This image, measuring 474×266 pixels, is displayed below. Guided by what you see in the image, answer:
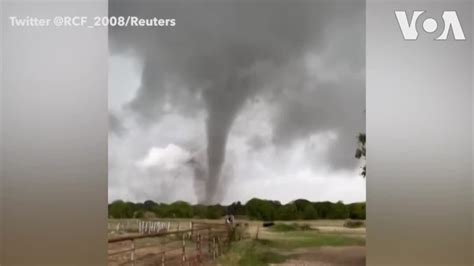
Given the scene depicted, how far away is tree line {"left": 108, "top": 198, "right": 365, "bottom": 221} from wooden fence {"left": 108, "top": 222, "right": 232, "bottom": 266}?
0.07 metres

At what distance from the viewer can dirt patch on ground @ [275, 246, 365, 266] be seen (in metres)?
2.30

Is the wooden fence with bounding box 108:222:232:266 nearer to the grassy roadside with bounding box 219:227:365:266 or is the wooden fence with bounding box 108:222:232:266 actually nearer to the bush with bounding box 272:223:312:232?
the grassy roadside with bounding box 219:227:365:266

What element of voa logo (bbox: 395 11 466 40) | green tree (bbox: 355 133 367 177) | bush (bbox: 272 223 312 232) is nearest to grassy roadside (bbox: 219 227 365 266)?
bush (bbox: 272 223 312 232)

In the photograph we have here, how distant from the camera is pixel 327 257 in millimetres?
2309

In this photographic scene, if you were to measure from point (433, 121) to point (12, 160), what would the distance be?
1.95m

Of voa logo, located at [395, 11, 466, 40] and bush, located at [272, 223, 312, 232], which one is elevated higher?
voa logo, located at [395, 11, 466, 40]

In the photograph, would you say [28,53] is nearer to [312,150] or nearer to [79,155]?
[79,155]

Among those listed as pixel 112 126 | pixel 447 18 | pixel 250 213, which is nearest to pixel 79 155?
pixel 112 126

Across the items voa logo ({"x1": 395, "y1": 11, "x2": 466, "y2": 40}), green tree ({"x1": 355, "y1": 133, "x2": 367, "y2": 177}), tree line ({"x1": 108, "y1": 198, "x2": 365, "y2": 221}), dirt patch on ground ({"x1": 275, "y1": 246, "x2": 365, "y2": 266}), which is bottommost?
dirt patch on ground ({"x1": 275, "y1": 246, "x2": 365, "y2": 266})

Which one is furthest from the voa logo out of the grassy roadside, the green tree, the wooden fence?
the wooden fence

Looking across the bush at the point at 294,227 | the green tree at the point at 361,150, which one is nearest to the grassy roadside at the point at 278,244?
the bush at the point at 294,227

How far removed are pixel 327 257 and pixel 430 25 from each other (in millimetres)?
1144

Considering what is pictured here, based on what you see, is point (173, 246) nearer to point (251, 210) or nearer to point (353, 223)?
point (251, 210)

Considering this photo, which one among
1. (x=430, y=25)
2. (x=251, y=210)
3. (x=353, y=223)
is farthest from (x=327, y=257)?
(x=430, y=25)
